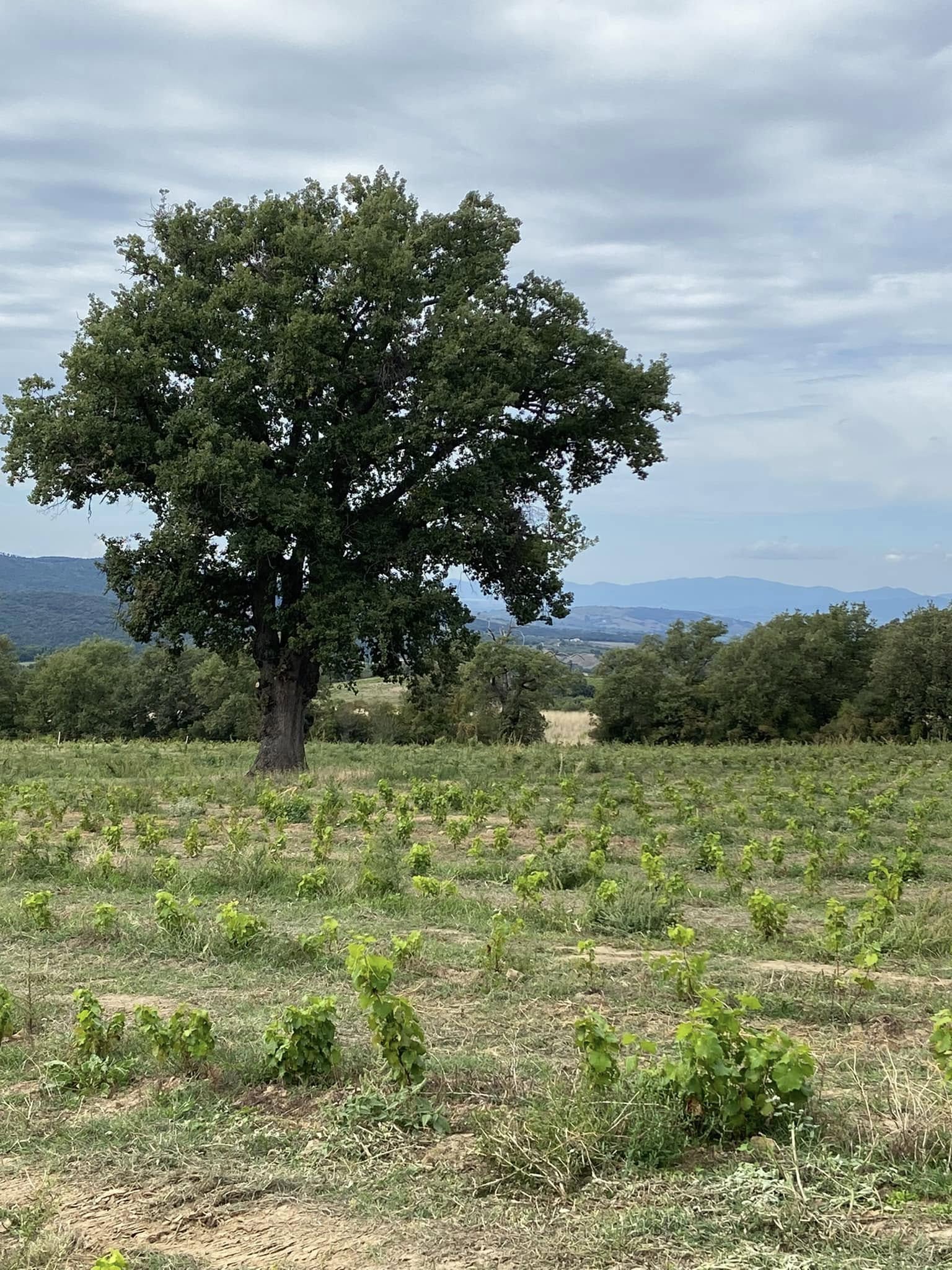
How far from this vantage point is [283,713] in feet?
65.4

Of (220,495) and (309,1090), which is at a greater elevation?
(220,495)

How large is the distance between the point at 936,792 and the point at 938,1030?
14.4 metres

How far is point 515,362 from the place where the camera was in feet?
60.7

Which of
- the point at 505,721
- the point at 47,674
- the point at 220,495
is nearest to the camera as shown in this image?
the point at 220,495

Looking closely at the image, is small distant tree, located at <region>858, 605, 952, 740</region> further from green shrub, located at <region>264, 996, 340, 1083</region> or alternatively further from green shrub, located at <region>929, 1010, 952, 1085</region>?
green shrub, located at <region>264, 996, 340, 1083</region>

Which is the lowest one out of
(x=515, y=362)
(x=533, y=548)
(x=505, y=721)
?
(x=505, y=721)

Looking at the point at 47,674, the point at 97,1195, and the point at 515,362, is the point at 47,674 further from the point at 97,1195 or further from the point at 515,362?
the point at 97,1195

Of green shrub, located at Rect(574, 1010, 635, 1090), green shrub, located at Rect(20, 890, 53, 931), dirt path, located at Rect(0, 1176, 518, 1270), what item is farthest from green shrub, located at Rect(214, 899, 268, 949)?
green shrub, located at Rect(574, 1010, 635, 1090)

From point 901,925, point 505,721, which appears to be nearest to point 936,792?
point 901,925

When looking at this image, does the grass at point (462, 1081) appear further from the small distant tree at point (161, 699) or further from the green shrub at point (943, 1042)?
the small distant tree at point (161, 699)

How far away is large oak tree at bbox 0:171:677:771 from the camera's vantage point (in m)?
17.6

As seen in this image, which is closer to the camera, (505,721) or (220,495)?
(220,495)

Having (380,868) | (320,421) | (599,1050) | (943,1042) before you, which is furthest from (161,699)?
(943,1042)

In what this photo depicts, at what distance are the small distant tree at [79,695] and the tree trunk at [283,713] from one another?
50.5 m
